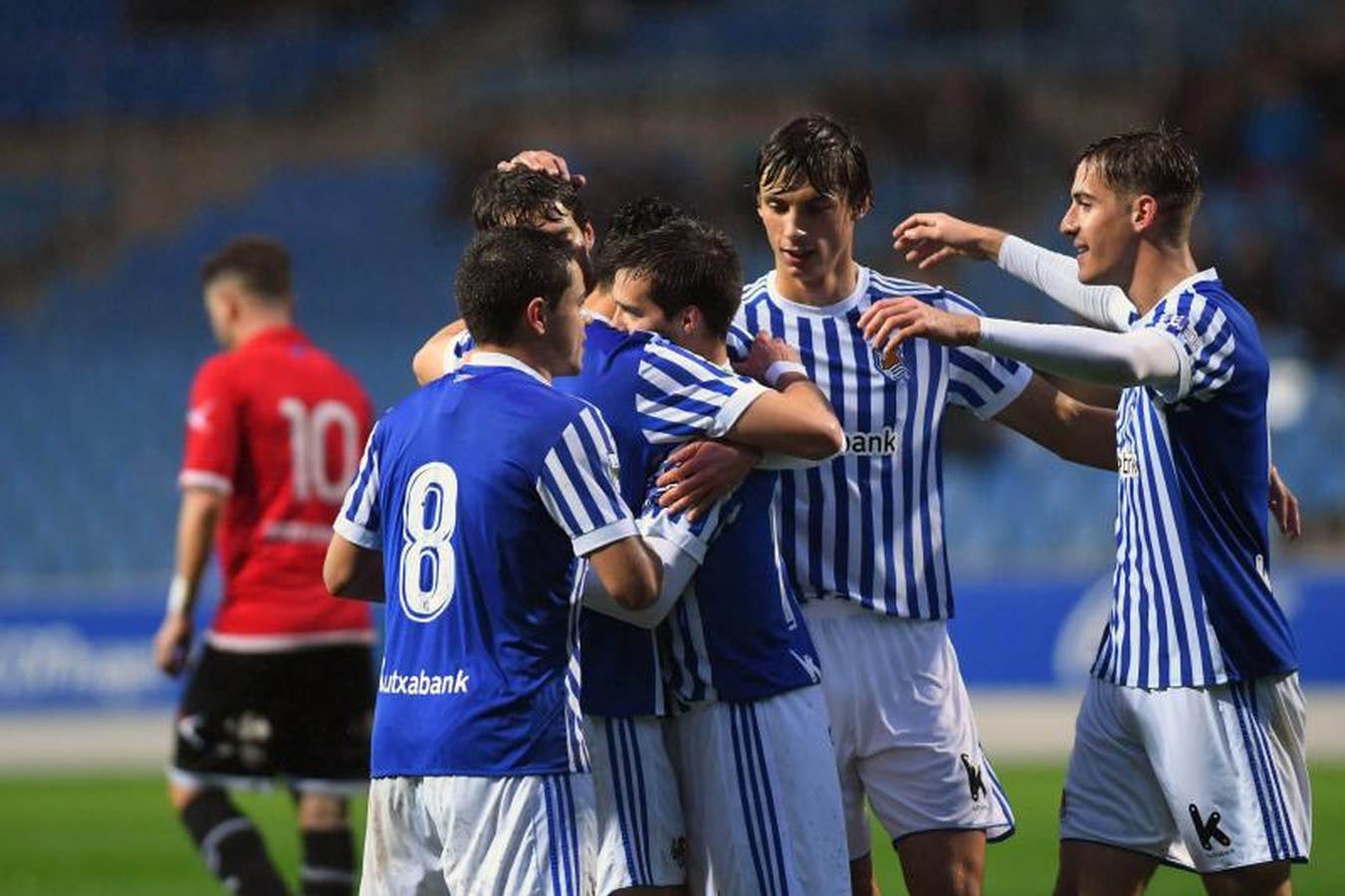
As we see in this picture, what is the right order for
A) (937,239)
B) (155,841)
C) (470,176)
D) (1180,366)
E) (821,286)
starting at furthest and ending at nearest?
(470,176), (155,841), (937,239), (821,286), (1180,366)

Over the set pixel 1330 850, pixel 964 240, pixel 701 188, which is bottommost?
pixel 1330 850

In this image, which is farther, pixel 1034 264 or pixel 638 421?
pixel 1034 264

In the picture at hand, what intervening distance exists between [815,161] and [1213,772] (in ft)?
5.38

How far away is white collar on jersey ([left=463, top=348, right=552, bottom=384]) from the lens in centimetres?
411

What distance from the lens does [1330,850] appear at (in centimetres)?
864

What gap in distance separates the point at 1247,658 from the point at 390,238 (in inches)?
555

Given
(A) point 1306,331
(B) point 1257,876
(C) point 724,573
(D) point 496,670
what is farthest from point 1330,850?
(A) point 1306,331

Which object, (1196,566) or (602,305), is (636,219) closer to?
(602,305)

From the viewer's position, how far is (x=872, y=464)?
16.3ft

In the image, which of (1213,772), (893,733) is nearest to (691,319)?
(893,733)

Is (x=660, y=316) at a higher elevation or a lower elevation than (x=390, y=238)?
lower

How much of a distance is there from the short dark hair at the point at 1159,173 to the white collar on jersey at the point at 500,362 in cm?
150

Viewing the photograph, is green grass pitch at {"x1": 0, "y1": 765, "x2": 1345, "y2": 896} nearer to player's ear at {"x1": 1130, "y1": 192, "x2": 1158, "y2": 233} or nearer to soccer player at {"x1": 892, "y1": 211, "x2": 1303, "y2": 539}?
soccer player at {"x1": 892, "y1": 211, "x2": 1303, "y2": 539}

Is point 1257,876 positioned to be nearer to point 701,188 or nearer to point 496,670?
point 496,670
